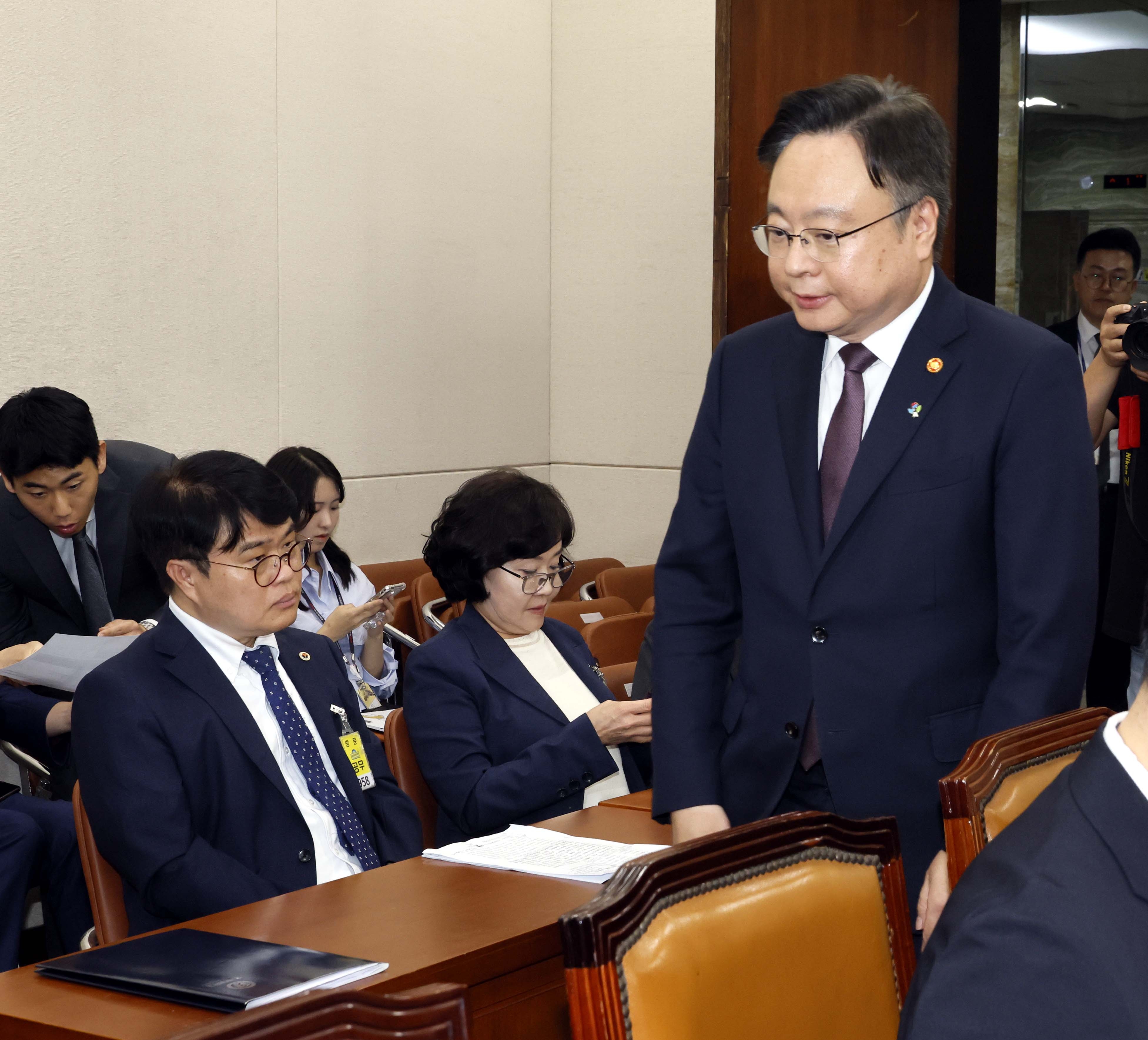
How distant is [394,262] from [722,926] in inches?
191

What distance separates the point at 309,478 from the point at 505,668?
1571mm

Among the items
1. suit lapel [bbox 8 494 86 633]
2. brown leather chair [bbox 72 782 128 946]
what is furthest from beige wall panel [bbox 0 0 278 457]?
brown leather chair [bbox 72 782 128 946]

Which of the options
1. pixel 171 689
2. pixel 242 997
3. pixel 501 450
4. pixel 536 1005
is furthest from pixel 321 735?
pixel 501 450

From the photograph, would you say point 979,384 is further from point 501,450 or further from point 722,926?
point 501,450

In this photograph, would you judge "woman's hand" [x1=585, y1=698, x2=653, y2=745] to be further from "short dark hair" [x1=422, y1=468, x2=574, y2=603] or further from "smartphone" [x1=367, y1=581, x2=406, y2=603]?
"smartphone" [x1=367, y1=581, x2=406, y2=603]

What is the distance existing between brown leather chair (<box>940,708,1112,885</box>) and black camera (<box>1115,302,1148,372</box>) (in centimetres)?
142

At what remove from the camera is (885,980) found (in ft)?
4.31

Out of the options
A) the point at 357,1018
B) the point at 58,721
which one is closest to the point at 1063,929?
the point at 357,1018

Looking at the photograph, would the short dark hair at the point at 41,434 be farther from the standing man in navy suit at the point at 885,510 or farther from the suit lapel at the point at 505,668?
the standing man in navy suit at the point at 885,510

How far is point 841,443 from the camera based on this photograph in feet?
5.71

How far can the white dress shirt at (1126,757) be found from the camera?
2.48ft

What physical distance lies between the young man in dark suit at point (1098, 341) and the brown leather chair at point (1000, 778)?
245 cm

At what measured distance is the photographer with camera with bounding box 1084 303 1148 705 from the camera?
2895 mm

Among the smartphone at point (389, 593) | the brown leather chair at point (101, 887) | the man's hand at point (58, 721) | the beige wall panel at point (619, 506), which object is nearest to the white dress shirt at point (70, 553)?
the man's hand at point (58, 721)
